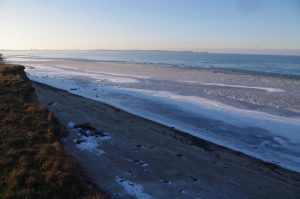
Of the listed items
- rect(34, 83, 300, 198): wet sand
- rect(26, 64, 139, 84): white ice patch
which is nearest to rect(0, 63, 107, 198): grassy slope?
rect(34, 83, 300, 198): wet sand

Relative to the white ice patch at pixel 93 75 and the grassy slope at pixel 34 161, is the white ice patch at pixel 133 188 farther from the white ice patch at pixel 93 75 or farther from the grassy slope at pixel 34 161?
the white ice patch at pixel 93 75

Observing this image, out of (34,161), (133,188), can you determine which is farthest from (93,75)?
(133,188)

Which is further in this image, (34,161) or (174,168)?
(174,168)

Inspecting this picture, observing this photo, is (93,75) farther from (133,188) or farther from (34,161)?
(133,188)

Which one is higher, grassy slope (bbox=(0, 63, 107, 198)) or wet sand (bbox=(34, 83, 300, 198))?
grassy slope (bbox=(0, 63, 107, 198))

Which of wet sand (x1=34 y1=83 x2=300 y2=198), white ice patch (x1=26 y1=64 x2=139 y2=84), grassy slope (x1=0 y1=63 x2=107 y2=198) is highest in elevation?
grassy slope (x1=0 y1=63 x2=107 y2=198)

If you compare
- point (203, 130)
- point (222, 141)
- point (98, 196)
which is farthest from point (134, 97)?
point (98, 196)

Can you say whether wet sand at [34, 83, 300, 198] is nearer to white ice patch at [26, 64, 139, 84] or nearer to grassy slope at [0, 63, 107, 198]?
grassy slope at [0, 63, 107, 198]
